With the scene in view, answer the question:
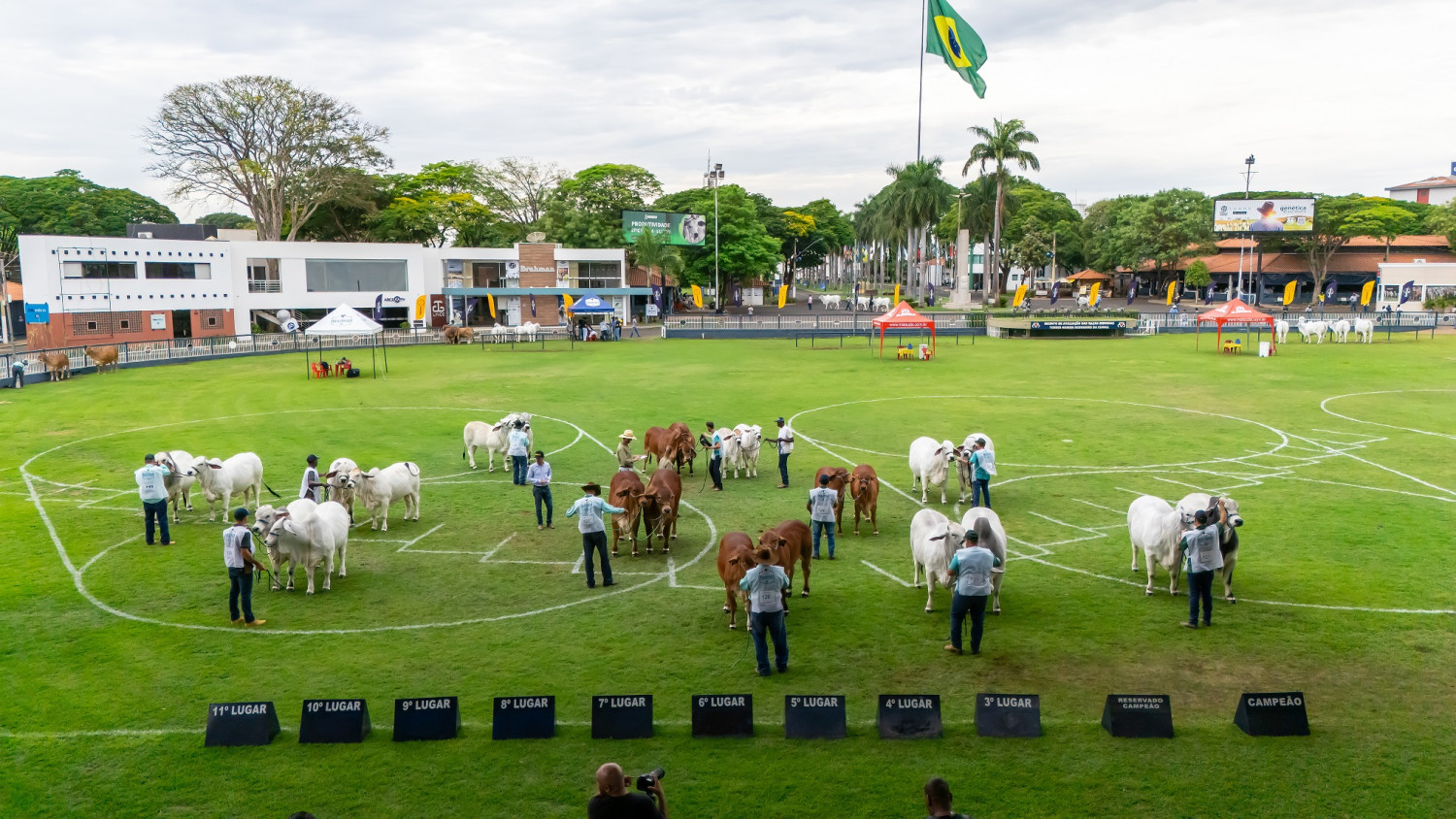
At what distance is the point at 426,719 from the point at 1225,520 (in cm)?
1151

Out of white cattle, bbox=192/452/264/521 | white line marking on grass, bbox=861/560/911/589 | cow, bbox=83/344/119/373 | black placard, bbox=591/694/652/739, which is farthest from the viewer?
cow, bbox=83/344/119/373

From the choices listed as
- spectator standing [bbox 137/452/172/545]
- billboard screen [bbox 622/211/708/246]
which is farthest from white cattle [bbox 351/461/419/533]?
billboard screen [bbox 622/211/708/246]

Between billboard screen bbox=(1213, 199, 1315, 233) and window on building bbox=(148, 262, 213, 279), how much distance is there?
9245 cm

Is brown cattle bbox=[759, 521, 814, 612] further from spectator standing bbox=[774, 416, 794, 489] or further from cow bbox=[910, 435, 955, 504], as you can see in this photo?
spectator standing bbox=[774, 416, 794, 489]

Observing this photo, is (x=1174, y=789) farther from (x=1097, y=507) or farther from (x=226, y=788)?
(x=1097, y=507)

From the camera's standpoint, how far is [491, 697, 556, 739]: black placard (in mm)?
10539

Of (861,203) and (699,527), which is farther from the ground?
(861,203)

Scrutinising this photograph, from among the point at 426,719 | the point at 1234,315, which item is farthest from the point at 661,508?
the point at 1234,315

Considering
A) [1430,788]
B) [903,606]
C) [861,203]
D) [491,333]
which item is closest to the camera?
[1430,788]

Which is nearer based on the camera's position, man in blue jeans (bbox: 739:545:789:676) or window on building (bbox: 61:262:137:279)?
man in blue jeans (bbox: 739:545:789:676)

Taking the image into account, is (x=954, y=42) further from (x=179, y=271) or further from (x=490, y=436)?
(x=179, y=271)

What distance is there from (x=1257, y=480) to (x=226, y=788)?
2283 centimetres

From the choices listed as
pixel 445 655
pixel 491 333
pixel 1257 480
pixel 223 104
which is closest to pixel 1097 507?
pixel 1257 480

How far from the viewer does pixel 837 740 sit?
34.5ft
